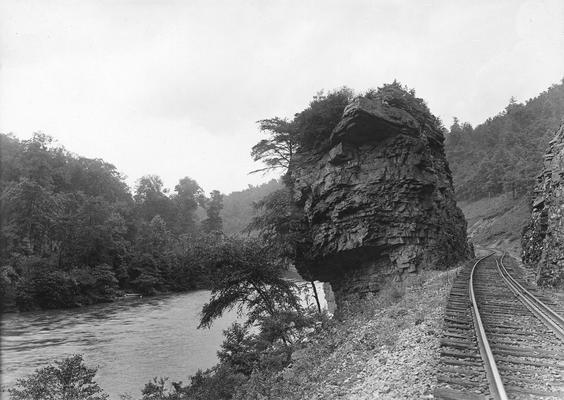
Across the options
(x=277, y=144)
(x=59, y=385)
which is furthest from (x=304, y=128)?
(x=59, y=385)

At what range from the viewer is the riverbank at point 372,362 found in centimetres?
817

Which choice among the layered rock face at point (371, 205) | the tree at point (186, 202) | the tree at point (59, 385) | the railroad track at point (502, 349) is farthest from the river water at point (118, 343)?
the tree at point (186, 202)

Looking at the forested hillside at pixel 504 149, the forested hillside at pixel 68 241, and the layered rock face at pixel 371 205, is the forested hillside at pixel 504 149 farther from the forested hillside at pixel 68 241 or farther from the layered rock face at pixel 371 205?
the forested hillside at pixel 68 241

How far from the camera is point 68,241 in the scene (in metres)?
60.7

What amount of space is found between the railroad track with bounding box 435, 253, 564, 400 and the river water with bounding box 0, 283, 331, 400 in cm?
1328

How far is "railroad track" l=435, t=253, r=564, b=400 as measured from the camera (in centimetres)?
713

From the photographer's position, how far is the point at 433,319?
1250 centimetres

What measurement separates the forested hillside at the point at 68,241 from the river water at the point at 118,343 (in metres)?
5.88

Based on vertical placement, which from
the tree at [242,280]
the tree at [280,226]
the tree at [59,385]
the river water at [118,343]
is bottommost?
the river water at [118,343]

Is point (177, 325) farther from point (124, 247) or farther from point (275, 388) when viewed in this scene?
point (124, 247)

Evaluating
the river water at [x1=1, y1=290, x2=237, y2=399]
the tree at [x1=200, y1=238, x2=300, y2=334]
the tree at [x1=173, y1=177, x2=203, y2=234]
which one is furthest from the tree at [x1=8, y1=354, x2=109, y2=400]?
the tree at [x1=173, y1=177, x2=203, y2=234]

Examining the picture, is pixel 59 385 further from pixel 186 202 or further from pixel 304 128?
pixel 186 202

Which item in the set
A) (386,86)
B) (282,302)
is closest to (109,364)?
(282,302)

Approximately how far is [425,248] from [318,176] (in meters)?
8.96
